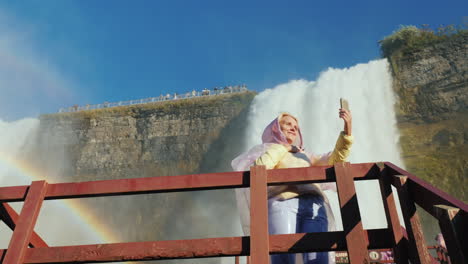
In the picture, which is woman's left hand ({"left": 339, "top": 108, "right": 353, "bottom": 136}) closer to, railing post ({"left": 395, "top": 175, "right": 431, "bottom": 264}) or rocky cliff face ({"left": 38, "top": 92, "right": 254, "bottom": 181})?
railing post ({"left": 395, "top": 175, "right": 431, "bottom": 264})

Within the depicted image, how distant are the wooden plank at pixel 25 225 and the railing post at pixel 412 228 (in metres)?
2.49

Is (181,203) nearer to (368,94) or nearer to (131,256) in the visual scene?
(368,94)

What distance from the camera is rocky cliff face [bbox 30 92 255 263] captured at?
27859 mm

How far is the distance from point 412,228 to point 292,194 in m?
1.00

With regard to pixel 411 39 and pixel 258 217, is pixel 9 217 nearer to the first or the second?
pixel 258 217

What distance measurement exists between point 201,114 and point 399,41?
59.0 ft

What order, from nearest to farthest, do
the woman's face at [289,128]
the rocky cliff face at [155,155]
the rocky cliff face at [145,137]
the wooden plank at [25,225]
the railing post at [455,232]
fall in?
the railing post at [455,232], the wooden plank at [25,225], the woman's face at [289,128], the rocky cliff face at [155,155], the rocky cliff face at [145,137]

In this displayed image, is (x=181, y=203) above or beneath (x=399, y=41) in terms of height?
beneath

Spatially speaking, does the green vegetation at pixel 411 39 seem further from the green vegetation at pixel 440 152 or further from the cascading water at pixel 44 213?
the cascading water at pixel 44 213

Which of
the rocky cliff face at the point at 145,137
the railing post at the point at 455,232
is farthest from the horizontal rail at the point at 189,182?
the rocky cliff face at the point at 145,137

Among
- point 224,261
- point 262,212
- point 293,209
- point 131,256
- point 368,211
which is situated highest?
point 368,211

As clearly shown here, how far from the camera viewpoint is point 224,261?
20.0 meters

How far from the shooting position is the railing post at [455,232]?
1.40 metres

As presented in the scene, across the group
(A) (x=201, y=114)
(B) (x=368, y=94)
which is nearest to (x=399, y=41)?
(B) (x=368, y=94)
